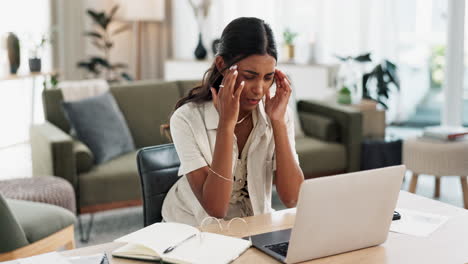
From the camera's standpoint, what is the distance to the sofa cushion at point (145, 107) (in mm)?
4309

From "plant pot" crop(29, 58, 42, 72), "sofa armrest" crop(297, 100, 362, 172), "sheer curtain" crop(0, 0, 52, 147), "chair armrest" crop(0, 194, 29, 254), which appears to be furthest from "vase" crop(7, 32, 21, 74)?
"chair armrest" crop(0, 194, 29, 254)

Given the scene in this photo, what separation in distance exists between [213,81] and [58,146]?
1.75 m

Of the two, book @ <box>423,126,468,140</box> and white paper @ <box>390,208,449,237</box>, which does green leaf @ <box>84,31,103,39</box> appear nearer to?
book @ <box>423,126,468,140</box>

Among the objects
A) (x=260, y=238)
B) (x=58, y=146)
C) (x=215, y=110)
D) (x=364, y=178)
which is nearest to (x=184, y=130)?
(x=215, y=110)

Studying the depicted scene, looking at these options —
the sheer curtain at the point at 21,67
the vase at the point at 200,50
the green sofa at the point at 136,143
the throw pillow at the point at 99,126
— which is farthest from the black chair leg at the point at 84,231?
the vase at the point at 200,50

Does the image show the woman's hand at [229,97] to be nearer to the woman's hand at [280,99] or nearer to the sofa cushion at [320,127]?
the woman's hand at [280,99]

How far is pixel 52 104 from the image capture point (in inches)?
163

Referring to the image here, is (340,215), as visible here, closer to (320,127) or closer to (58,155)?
(58,155)

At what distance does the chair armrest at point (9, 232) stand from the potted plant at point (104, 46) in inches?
152

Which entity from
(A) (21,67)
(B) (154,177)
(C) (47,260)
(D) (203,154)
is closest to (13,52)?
(A) (21,67)

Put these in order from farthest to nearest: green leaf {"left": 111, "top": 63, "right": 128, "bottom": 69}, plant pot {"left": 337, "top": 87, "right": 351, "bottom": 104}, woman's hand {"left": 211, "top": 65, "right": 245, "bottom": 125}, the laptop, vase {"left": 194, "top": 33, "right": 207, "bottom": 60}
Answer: green leaf {"left": 111, "top": 63, "right": 128, "bottom": 69}
vase {"left": 194, "top": 33, "right": 207, "bottom": 60}
plant pot {"left": 337, "top": 87, "right": 351, "bottom": 104}
woman's hand {"left": 211, "top": 65, "right": 245, "bottom": 125}
the laptop

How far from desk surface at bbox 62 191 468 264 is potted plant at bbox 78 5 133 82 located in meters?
4.80

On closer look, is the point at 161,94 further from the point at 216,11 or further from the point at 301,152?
the point at 216,11

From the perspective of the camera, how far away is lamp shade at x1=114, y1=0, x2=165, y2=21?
22.1 ft
